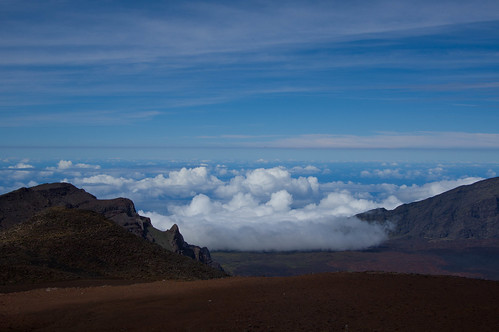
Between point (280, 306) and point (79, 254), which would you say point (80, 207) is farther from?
point (280, 306)

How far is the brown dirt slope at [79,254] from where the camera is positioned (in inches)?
1559

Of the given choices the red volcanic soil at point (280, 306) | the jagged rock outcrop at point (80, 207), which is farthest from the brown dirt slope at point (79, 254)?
the jagged rock outcrop at point (80, 207)

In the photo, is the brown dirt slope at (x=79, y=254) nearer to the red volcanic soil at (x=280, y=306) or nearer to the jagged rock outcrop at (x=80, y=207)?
the red volcanic soil at (x=280, y=306)

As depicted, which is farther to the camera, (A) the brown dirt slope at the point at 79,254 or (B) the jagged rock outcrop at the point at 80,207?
(B) the jagged rock outcrop at the point at 80,207

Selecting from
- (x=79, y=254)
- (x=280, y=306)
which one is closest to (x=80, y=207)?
(x=79, y=254)

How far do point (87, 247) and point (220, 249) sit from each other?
15358 centimetres

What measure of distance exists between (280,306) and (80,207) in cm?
7851

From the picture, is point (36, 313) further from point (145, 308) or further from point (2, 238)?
point (2, 238)

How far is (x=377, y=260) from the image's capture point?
158 meters

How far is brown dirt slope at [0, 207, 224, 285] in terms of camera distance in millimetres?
39594

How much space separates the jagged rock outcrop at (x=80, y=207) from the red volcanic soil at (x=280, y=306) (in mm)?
50388

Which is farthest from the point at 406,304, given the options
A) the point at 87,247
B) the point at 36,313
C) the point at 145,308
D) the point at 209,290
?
the point at 87,247

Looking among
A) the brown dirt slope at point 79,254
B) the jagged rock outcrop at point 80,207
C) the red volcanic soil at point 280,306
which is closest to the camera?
the red volcanic soil at point 280,306

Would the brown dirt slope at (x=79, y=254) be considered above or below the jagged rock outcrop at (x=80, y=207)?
below
